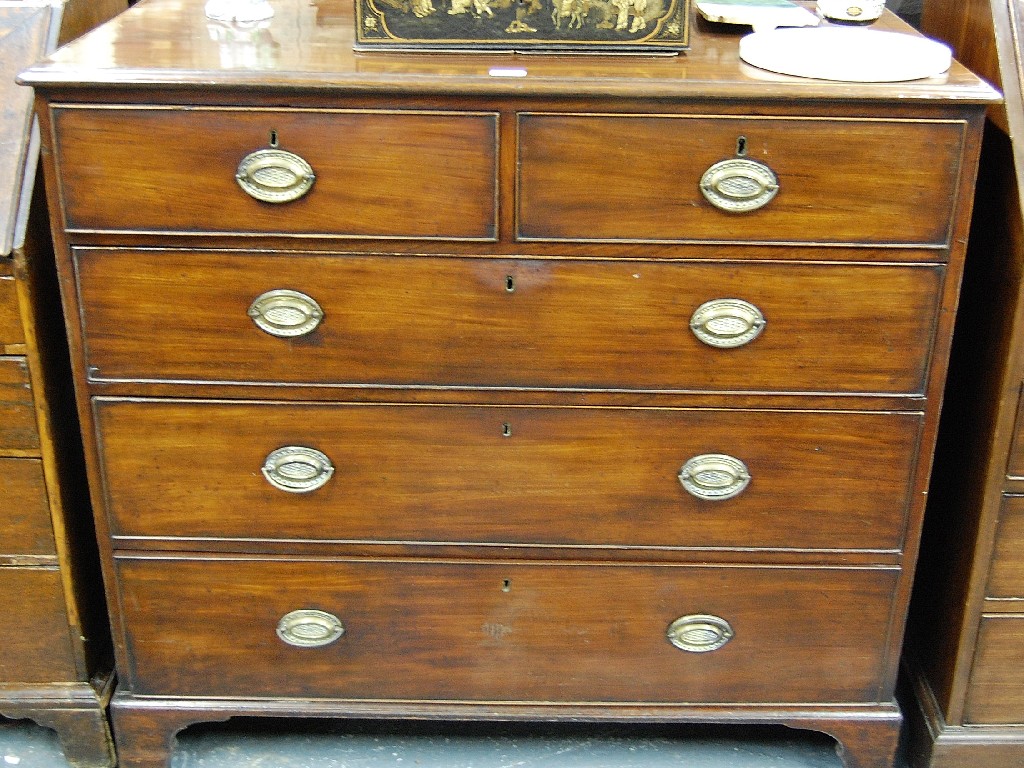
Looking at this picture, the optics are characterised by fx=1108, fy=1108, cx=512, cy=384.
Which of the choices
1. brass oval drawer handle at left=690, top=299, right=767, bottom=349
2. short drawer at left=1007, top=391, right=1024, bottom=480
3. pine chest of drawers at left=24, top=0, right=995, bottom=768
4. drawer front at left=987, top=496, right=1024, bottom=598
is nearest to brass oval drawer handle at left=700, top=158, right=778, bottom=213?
pine chest of drawers at left=24, top=0, right=995, bottom=768

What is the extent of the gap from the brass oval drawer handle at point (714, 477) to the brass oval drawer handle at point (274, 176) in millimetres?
706

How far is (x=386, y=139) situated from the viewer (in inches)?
59.7

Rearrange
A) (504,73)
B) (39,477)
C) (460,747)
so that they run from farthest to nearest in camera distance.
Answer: (460,747)
(39,477)
(504,73)

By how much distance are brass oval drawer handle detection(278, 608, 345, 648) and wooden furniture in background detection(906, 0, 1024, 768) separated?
102cm

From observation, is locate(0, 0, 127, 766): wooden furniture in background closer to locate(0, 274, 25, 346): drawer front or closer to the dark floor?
locate(0, 274, 25, 346): drawer front

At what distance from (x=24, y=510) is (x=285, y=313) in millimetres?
555

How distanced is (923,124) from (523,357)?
0.64 m

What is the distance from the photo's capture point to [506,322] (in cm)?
162

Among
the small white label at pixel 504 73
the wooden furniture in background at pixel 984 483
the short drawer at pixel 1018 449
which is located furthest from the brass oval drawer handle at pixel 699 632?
the small white label at pixel 504 73

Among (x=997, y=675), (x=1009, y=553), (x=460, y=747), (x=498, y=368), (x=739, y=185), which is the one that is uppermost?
(x=739, y=185)

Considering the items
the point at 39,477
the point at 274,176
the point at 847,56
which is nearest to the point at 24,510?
the point at 39,477

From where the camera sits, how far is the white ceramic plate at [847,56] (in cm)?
151

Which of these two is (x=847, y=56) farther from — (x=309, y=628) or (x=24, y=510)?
(x=24, y=510)

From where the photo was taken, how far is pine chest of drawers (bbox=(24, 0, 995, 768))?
4.96ft
